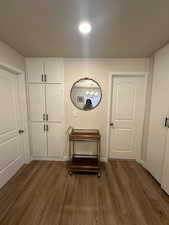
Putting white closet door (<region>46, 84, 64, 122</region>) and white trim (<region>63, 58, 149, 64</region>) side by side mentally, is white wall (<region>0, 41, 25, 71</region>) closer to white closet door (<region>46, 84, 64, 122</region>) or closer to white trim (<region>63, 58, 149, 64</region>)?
white closet door (<region>46, 84, 64, 122</region>)

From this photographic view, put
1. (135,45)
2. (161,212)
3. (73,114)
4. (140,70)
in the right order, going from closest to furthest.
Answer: (161,212), (135,45), (140,70), (73,114)

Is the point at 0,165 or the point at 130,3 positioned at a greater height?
the point at 130,3

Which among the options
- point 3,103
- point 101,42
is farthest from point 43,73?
point 101,42

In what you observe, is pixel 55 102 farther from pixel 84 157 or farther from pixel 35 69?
pixel 84 157

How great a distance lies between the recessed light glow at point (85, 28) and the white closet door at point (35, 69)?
4.53ft

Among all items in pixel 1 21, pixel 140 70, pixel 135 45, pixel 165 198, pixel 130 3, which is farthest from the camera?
pixel 140 70

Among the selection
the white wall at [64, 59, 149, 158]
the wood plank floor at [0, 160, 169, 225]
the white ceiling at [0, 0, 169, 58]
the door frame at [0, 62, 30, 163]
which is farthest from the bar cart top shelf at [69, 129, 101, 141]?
the white ceiling at [0, 0, 169, 58]

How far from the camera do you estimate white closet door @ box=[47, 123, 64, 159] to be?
2.69 meters

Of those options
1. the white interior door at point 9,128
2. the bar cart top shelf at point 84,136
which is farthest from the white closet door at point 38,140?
the bar cart top shelf at point 84,136

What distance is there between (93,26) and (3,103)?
6.23ft

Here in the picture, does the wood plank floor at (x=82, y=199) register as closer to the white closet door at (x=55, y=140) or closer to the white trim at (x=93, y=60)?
the white closet door at (x=55, y=140)

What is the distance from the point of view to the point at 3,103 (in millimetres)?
1984

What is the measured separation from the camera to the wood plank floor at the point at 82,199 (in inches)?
56.1

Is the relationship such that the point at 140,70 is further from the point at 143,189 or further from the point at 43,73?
the point at 143,189
